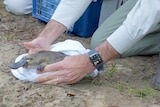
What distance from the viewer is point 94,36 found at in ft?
8.55

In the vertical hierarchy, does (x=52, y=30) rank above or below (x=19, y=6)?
above

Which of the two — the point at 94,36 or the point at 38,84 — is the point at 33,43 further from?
the point at 94,36

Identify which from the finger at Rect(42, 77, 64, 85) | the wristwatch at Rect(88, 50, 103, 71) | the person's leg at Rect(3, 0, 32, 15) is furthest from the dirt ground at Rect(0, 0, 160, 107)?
the person's leg at Rect(3, 0, 32, 15)

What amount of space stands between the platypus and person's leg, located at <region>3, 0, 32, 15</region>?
3.37 feet

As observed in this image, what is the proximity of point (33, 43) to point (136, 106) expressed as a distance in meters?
0.60

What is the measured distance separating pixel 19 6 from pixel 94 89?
3.92 feet

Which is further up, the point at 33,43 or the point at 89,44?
the point at 33,43

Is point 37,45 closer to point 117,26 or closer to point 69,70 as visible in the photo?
point 69,70

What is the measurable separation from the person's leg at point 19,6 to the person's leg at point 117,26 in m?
0.64

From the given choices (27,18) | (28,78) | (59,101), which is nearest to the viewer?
(59,101)

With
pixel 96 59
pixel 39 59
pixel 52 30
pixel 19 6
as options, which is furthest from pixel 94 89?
pixel 19 6

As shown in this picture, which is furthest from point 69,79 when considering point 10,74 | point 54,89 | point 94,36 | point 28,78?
point 94,36

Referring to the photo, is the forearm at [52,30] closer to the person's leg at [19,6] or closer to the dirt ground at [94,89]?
the dirt ground at [94,89]

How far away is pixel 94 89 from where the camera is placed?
2012 millimetres
